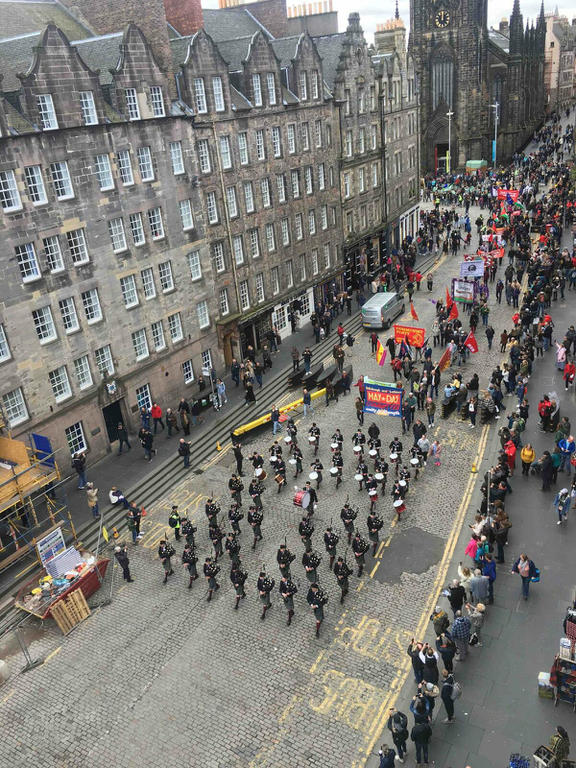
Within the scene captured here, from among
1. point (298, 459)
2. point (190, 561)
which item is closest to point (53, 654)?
point (190, 561)

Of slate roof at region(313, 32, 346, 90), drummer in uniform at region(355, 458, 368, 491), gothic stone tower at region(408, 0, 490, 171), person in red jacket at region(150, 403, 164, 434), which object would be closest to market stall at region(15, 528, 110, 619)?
drummer in uniform at region(355, 458, 368, 491)

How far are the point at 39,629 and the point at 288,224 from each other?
31.2 m

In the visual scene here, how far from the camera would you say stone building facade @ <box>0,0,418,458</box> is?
1125 inches

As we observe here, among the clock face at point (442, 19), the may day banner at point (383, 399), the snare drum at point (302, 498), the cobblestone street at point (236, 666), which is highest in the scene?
the clock face at point (442, 19)

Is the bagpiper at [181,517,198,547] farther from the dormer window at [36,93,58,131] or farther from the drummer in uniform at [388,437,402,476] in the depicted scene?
the dormer window at [36,93,58,131]

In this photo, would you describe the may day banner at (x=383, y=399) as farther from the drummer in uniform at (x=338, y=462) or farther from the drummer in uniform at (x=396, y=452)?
the drummer in uniform at (x=338, y=462)

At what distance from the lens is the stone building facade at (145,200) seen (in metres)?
28.6

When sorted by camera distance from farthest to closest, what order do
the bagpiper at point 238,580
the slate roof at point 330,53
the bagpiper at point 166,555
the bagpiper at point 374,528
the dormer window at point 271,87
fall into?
1. the slate roof at point 330,53
2. the dormer window at point 271,87
3. the bagpiper at point 166,555
4. the bagpiper at point 374,528
5. the bagpiper at point 238,580

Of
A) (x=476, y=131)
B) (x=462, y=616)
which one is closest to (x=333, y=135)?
(x=462, y=616)

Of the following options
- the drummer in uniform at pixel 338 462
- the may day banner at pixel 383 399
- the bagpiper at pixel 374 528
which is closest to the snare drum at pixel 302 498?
the drummer in uniform at pixel 338 462

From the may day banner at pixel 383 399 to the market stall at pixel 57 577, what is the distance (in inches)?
537

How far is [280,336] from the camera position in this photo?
153 feet

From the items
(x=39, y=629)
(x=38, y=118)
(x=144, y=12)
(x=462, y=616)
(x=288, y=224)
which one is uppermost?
(x=144, y=12)

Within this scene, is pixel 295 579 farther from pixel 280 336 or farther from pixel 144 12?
pixel 144 12
